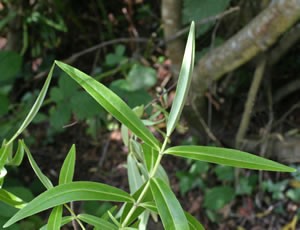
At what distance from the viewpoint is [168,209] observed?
1.24 feet

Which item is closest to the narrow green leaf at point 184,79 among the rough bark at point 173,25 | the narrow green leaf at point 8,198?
the narrow green leaf at point 8,198

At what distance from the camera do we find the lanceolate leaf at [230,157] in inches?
14.6

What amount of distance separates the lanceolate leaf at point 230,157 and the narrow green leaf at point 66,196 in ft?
0.32

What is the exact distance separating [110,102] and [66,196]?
0.13m

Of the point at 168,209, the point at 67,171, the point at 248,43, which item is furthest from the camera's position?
the point at 248,43

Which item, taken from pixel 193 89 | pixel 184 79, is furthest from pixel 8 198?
pixel 193 89

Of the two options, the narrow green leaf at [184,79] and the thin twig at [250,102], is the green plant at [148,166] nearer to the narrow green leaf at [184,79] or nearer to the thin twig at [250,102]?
the narrow green leaf at [184,79]

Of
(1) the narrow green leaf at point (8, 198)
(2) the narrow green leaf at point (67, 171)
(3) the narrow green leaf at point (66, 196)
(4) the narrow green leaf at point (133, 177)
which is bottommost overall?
(4) the narrow green leaf at point (133, 177)

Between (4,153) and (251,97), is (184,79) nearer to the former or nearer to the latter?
(4,153)

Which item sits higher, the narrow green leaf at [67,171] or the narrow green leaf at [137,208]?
the narrow green leaf at [67,171]

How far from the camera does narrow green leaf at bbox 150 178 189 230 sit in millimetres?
365

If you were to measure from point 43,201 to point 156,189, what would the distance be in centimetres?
14

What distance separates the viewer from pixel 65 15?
1.84 m

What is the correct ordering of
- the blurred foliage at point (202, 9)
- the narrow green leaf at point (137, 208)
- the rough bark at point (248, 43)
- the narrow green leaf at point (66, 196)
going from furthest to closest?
the blurred foliage at point (202, 9) → the rough bark at point (248, 43) → the narrow green leaf at point (137, 208) → the narrow green leaf at point (66, 196)
